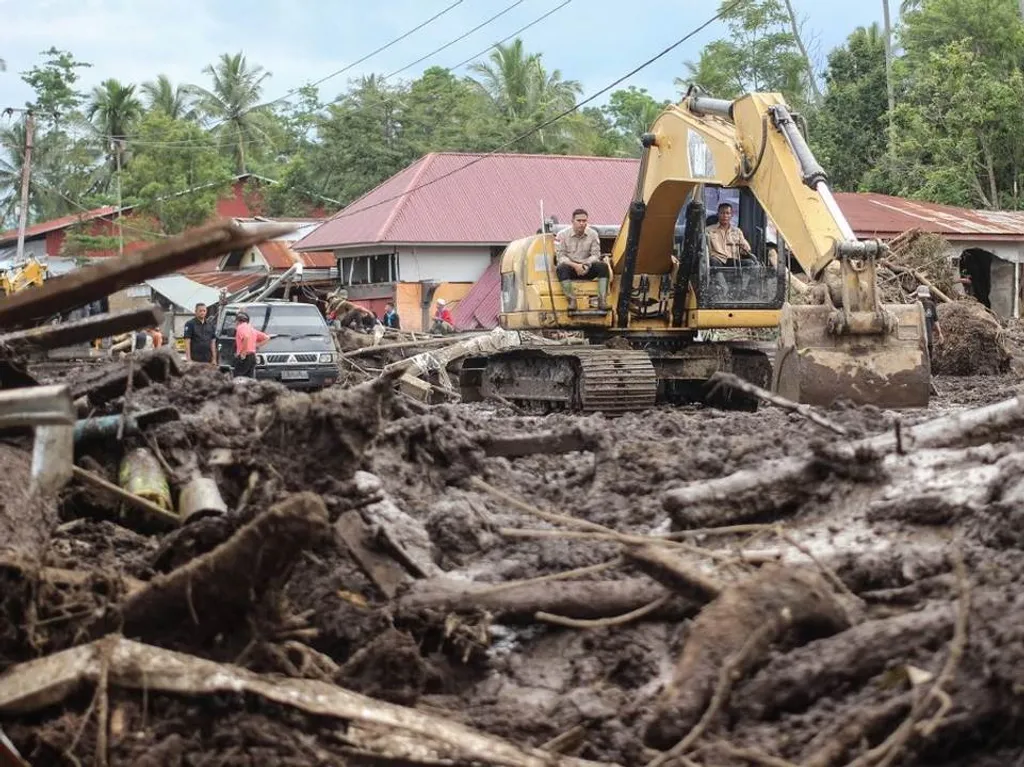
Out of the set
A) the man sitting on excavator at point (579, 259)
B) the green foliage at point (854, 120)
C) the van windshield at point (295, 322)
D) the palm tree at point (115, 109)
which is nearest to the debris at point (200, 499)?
the man sitting on excavator at point (579, 259)

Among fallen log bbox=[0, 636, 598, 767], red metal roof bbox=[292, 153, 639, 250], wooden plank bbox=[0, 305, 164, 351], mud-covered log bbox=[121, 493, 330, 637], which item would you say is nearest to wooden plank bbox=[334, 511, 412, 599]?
mud-covered log bbox=[121, 493, 330, 637]

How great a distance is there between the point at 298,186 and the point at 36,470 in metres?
55.0

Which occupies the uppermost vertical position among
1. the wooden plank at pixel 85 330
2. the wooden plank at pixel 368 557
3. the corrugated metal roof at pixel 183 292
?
the corrugated metal roof at pixel 183 292

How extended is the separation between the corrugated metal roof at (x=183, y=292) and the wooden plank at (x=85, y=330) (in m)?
30.6

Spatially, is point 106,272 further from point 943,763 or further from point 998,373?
point 998,373

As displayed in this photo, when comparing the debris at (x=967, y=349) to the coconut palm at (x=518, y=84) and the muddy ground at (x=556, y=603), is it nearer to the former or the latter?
the muddy ground at (x=556, y=603)

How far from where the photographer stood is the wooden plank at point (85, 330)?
6.27m

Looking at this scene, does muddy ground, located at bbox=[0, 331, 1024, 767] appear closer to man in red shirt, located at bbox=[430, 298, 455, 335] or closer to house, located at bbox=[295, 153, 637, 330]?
man in red shirt, located at bbox=[430, 298, 455, 335]

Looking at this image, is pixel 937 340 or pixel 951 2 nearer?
pixel 937 340

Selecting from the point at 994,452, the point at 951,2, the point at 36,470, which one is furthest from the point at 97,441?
the point at 951,2

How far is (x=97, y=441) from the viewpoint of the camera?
23.2 ft

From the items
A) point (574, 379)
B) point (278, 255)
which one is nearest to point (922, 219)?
point (574, 379)

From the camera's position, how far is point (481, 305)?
134 feet

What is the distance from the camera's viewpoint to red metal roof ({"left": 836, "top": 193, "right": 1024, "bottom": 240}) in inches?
1201
